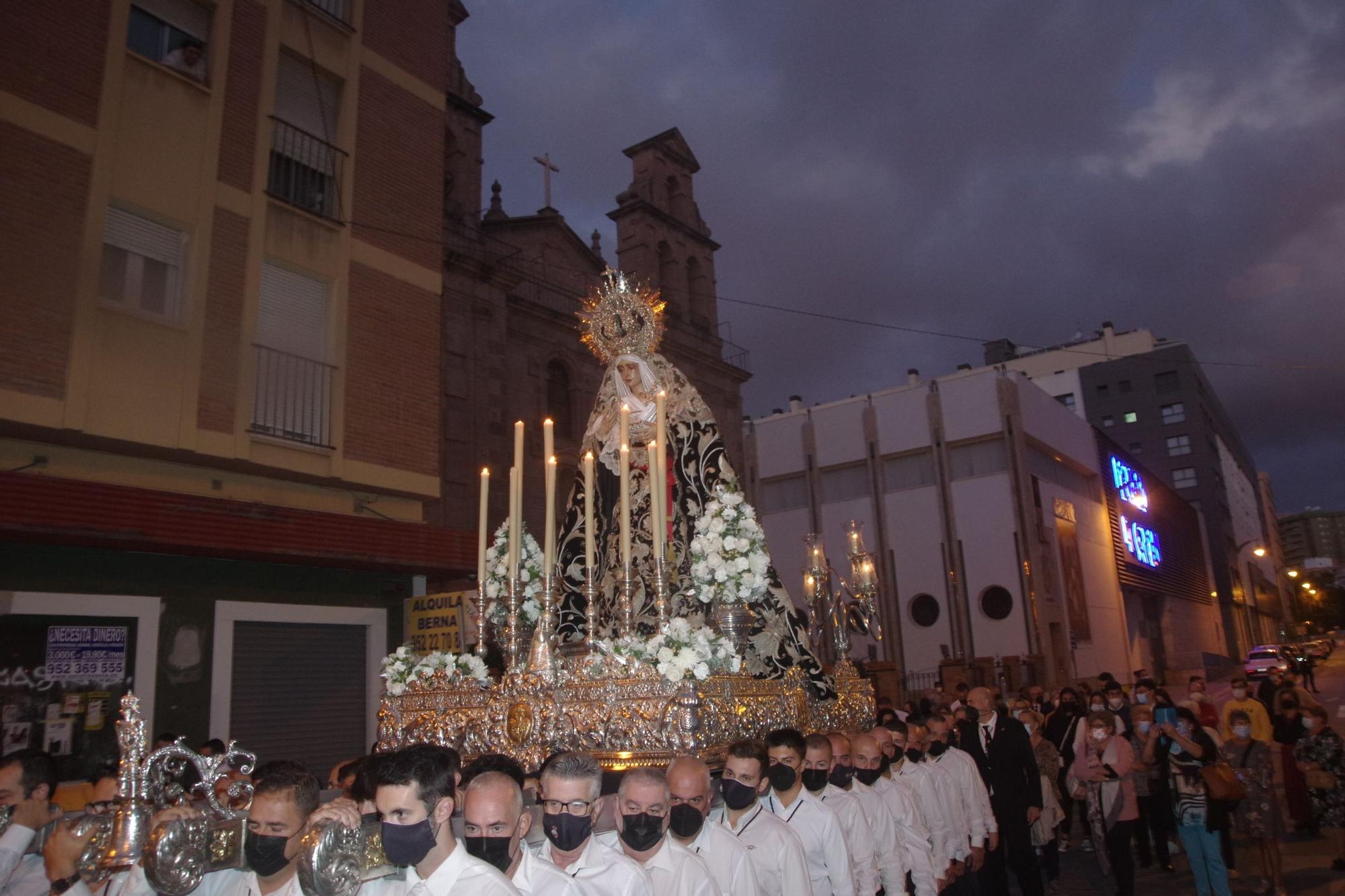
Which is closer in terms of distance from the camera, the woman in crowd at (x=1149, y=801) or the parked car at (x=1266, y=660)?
the woman in crowd at (x=1149, y=801)

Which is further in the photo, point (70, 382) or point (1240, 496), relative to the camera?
point (1240, 496)

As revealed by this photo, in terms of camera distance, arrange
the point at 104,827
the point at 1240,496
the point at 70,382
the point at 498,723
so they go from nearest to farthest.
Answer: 1. the point at 104,827
2. the point at 498,723
3. the point at 70,382
4. the point at 1240,496

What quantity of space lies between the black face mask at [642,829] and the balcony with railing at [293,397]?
29.7 feet

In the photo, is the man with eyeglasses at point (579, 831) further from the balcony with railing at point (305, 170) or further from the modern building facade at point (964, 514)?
the modern building facade at point (964, 514)

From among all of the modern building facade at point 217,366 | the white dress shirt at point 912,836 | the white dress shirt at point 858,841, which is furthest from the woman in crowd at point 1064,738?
the modern building facade at point 217,366

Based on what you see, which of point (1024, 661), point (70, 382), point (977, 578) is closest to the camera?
point (70, 382)

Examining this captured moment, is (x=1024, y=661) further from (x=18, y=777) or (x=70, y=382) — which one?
(x=18, y=777)

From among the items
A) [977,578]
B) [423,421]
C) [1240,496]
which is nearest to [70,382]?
[423,421]

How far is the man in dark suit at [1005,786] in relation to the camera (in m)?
8.02

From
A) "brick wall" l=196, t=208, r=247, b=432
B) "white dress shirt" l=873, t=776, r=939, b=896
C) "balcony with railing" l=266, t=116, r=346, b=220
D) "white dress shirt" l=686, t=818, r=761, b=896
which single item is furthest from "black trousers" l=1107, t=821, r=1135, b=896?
"balcony with railing" l=266, t=116, r=346, b=220

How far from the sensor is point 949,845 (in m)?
7.08

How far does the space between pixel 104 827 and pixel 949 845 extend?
226 inches

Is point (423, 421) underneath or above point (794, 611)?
above

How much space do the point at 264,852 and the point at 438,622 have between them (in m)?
9.11
